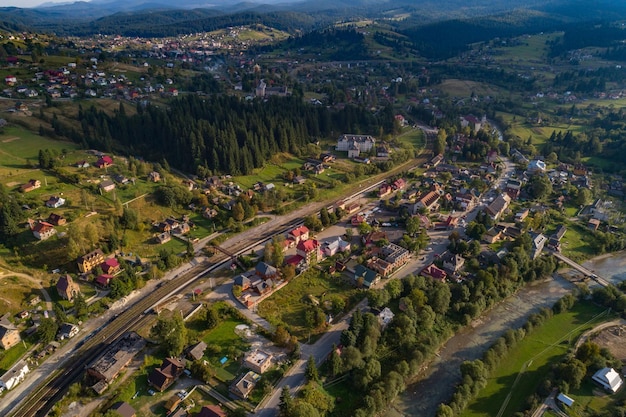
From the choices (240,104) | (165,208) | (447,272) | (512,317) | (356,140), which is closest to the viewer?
(512,317)

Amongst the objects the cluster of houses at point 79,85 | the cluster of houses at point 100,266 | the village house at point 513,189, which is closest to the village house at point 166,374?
the cluster of houses at point 100,266

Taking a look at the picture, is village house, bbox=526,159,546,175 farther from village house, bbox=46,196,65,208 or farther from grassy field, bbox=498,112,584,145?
village house, bbox=46,196,65,208

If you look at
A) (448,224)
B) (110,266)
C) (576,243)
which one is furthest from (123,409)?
(576,243)

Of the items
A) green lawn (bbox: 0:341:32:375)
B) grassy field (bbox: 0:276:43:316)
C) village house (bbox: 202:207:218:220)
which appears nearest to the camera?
green lawn (bbox: 0:341:32:375)

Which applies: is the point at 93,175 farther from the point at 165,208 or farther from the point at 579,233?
the point at 579,233

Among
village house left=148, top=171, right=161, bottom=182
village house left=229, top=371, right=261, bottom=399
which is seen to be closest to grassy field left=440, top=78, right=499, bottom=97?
village house left=148, top=171, right=161, bottom=182

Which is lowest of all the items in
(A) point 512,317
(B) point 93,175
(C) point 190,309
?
(A) point 512,317

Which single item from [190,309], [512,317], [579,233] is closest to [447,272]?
[512,317]
